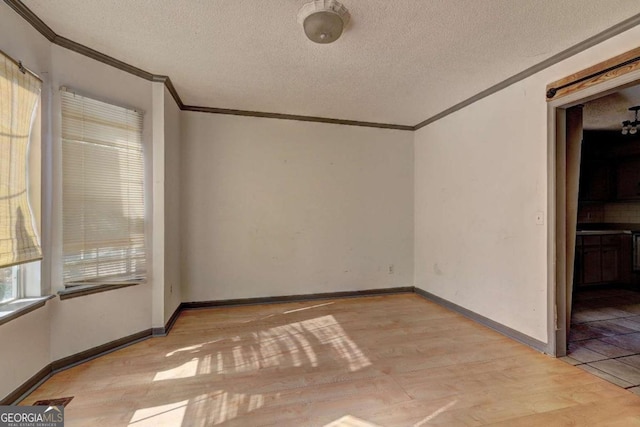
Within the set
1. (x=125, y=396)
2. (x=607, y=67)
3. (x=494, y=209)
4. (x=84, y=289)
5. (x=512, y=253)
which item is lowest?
(x=125, y=396)

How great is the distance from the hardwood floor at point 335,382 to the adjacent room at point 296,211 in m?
0.02

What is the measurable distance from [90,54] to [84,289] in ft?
6.34

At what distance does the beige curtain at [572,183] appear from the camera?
2.61m

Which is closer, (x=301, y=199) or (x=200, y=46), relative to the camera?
(x=200, y=46)

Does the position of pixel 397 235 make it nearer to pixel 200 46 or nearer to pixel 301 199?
pixel 301 199

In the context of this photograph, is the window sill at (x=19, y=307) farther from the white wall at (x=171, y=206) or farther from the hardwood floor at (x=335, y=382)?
the white wall at (x=171, y=206)

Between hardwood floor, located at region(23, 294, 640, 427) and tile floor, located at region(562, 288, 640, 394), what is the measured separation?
198mm

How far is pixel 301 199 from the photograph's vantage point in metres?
4.14

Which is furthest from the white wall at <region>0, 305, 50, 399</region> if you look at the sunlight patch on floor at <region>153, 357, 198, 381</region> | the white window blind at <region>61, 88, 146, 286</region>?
the sunlight patch on floor at <region>153, 357, 198, 381</region>

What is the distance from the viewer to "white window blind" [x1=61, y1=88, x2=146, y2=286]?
234cm

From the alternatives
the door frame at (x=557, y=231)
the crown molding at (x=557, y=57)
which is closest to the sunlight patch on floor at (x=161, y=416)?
the door frame at (x=557, y=231)

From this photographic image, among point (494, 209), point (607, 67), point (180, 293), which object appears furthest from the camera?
point (180, 293)

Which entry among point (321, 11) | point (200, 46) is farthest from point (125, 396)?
point (321, 11)

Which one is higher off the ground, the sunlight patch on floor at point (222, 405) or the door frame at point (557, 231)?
the door frame at point (557, 231)
